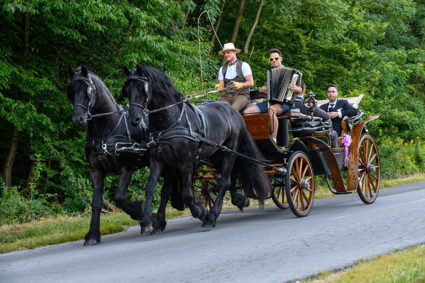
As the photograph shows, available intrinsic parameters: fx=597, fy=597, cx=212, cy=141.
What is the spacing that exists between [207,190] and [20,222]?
3.89 metres

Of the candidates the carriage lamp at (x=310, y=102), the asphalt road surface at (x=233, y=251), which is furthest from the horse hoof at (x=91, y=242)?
the carriage lamp at (x=310, y=102)

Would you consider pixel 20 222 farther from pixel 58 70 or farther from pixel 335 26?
pixel 335 26

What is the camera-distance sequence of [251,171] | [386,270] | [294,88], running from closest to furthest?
1. [386,270]
2. [251,171]
3. [294,88]

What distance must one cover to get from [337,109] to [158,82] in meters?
4.91

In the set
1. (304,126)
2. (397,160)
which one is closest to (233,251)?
(304,126)

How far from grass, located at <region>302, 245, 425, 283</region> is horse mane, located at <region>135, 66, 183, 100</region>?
12.1 ft

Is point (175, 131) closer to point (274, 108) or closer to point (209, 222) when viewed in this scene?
A: point (209, 222)

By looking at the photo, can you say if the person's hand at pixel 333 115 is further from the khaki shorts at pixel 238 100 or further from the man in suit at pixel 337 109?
the khaki shorts at pixel 238 100

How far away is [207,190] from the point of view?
35.5 ft

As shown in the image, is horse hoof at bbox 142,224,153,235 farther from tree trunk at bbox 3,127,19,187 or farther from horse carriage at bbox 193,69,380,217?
tree trunk at bbox 3,127,19,187

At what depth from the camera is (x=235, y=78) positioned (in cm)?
1000

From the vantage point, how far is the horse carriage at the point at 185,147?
8047 mm

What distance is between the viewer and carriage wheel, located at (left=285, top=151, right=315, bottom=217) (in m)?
9.54

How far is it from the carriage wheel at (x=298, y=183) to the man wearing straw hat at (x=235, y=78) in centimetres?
134
